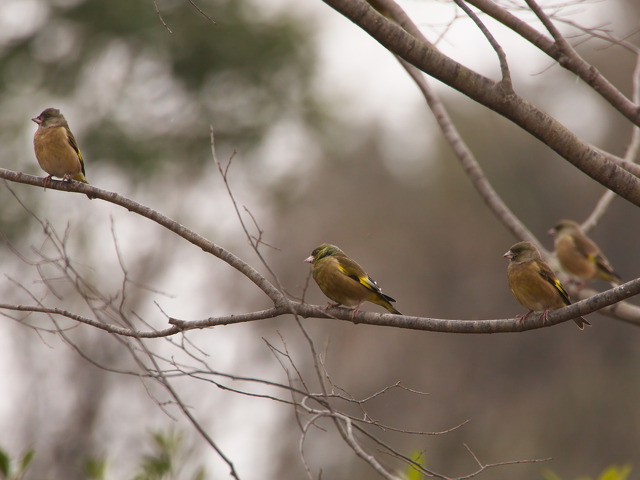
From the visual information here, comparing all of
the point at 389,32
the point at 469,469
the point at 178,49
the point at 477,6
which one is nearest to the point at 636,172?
the point at 477,6

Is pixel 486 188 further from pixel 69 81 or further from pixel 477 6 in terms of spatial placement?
pixel 69 81

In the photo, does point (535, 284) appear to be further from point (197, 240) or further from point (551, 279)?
point (197, 240)

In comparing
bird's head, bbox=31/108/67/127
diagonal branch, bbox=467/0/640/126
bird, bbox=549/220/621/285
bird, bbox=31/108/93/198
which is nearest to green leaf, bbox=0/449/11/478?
bird, bbox=31/108/93/198

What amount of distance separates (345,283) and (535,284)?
141 centimetres

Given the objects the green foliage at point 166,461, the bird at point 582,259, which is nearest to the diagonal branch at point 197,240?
the green foliage at point 166,461

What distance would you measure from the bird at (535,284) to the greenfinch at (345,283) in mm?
965

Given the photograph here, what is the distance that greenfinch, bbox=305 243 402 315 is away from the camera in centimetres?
622

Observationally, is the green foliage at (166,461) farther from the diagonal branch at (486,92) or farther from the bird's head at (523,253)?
the diagonal branch at (486,92)

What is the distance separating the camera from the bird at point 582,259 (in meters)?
10.1

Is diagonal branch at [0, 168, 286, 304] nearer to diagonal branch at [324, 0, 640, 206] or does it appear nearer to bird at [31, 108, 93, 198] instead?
diagonal branch at [324, 0, 640, 206]

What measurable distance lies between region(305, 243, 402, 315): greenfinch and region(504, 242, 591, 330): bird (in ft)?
3.17

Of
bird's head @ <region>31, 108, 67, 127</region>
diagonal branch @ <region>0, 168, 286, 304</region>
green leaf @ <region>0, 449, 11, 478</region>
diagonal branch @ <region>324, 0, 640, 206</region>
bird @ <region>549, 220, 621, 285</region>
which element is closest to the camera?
diagonal branch @ <region>324, 0, 640, 206</region>

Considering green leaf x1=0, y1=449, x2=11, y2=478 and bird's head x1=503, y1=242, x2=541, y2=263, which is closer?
green leaf x1=0, y1=449, x2=11, y2=478

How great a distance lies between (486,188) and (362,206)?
17.0 meters
